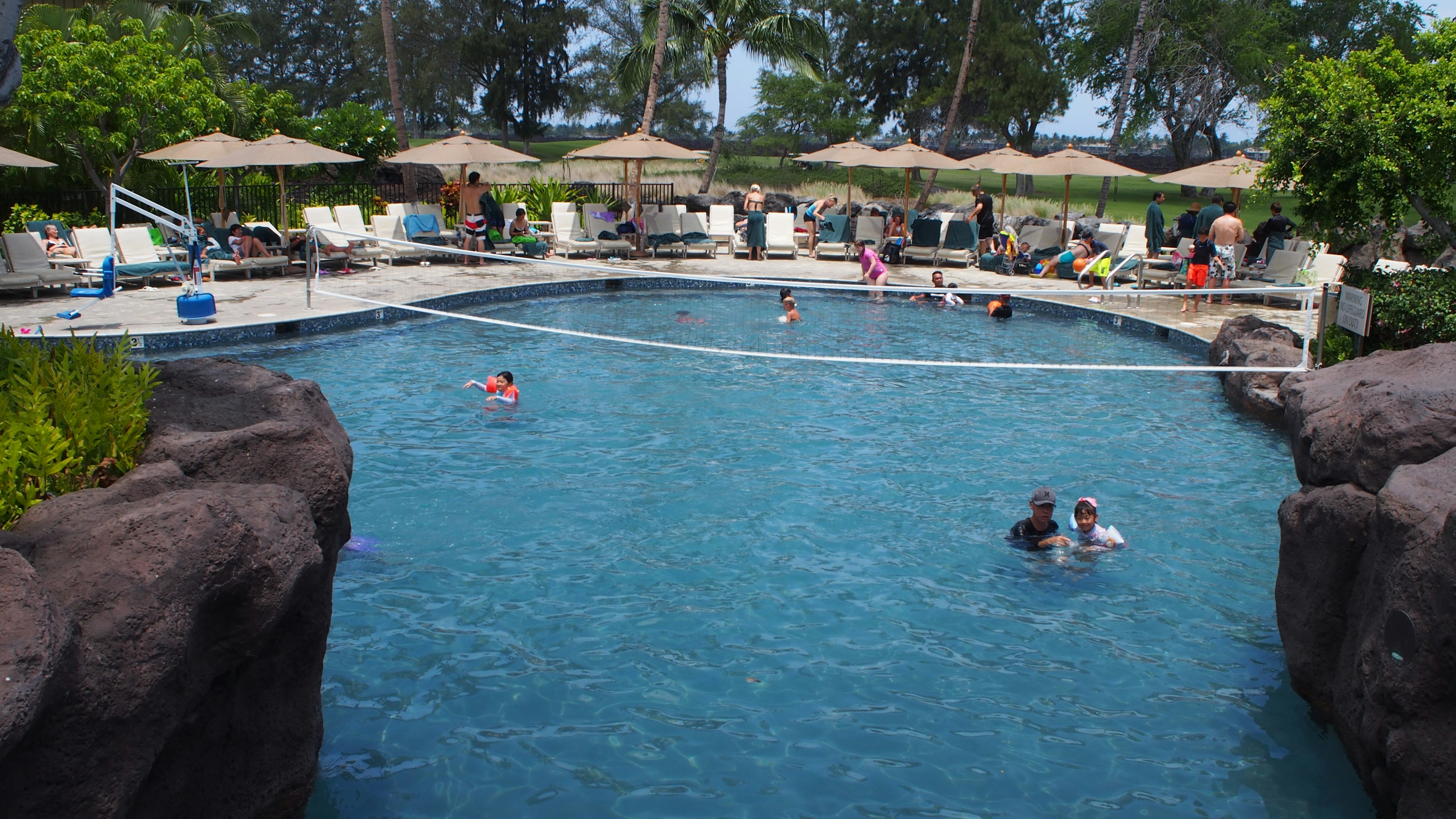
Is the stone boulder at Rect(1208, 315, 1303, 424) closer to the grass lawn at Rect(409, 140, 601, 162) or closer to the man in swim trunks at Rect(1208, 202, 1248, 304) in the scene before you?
the man in swim trunks at Rect(1208, 202, 1248, 304)

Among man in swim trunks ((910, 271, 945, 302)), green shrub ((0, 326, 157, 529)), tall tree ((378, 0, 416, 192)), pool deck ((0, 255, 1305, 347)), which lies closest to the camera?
green shrub ((0, 326, 157, 529))

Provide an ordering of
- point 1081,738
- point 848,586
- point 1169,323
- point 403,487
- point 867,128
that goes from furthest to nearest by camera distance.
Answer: point 867,128
point 1169,323
point 403,487
point 848,586
point 1081,738

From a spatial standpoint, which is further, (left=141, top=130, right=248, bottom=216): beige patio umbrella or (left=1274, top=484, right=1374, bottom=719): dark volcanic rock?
(left=141, top=130, right=248, bottom=216): beige patio umbrella

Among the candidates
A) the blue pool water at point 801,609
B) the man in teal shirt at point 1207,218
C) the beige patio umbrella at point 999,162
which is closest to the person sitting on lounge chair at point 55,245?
the blue pool water at point 801,609

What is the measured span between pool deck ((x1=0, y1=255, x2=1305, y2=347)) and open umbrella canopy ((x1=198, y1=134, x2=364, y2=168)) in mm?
1923

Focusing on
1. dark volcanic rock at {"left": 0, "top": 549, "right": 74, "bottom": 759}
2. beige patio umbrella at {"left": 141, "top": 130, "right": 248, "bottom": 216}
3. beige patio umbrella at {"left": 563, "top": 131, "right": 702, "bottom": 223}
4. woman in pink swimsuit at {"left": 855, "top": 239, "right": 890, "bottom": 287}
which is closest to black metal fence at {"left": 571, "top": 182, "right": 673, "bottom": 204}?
beige patio umbrella at {"left": 563, "top": 131, "right": 702, "bottom": 223}

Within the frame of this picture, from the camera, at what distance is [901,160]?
75.0 feet

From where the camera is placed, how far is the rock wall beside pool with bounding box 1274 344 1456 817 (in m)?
4.33

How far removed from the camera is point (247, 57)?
63281mm

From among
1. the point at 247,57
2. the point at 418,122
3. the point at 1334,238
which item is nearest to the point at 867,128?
the point at 418,122

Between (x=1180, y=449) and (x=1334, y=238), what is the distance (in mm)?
3362

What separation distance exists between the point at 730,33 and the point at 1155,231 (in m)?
13.3

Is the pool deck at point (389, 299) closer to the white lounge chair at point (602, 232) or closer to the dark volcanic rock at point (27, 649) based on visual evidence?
the white lounge chair at point (602, 232)

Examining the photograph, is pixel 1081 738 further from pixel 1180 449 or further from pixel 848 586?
pixel 1180 449
